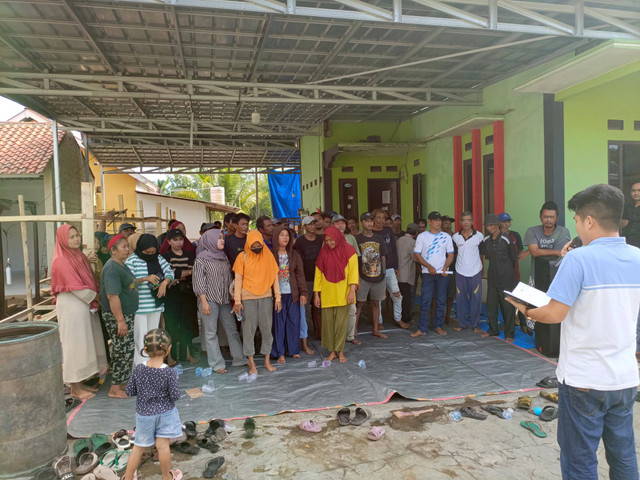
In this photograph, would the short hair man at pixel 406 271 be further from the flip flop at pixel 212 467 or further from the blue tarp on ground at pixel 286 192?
the blue tarp on ground at pixel 286 192

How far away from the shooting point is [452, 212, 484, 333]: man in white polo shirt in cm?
677

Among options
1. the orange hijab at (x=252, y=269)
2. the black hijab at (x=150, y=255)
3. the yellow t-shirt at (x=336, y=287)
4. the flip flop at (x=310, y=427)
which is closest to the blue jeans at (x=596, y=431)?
the flip flop at (x=310, y=427)

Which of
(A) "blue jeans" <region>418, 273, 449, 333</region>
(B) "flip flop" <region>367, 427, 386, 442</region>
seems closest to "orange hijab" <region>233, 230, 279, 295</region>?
(B) "flip flop" <region>367, 427, 386, 442</region>

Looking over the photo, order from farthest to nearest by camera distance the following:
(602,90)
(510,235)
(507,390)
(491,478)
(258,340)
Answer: (602,90)
(510,235)
(258,340)
(507,390)
(491,478)

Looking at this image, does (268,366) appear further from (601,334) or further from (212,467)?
(601,334)

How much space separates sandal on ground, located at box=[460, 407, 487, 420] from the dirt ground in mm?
54

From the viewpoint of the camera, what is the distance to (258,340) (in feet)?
20.8

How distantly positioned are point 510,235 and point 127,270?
542cm

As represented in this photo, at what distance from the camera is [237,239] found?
5.88 metres

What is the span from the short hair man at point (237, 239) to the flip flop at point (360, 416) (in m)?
2.53

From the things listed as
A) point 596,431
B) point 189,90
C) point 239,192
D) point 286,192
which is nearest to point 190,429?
point 596,431

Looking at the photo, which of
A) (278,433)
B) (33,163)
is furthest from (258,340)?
(33,163)

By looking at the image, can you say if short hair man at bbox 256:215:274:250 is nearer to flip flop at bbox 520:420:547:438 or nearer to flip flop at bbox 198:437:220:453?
flip flop at bbox 198:437:220:453

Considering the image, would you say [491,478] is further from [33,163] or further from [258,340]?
[33,163]
